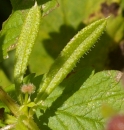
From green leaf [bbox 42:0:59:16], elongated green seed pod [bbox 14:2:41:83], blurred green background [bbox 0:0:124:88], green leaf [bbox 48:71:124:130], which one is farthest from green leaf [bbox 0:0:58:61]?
blurred green background [bbox 0:0:124:88]

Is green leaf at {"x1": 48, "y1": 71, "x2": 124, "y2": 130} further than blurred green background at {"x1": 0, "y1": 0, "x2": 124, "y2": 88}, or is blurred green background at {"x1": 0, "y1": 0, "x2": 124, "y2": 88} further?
blurred green background at {"x1": 0, "y1": 0, "x2": 124, "y2": 88}

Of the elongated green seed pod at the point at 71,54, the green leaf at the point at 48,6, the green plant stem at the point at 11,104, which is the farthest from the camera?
the green leaf at the point at 48,6

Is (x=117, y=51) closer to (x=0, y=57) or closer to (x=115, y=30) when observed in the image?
(x=115, y=30)

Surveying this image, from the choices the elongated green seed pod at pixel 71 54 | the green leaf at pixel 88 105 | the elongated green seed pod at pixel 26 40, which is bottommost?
the green leaf at pixel 88 105

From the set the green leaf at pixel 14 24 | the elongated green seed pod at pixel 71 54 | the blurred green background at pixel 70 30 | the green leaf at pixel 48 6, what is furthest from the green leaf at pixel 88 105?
the blurred green background at pixel 70 30

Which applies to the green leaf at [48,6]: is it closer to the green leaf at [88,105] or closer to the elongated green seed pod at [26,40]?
the elongated green seed pod at [26,40]

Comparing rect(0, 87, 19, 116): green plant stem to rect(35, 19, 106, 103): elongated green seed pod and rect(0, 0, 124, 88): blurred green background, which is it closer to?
rect(35, 19, 106, 103): elongated green seed pod

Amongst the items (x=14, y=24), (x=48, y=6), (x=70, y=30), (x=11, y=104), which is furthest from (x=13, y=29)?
(x=70, y=30)
